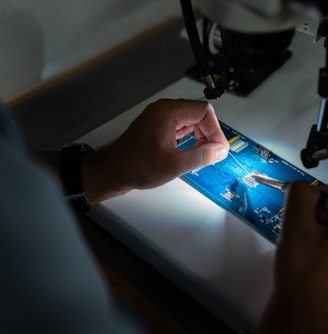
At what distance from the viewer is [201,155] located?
93 cm

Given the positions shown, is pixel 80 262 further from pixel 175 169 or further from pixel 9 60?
pixel 9 60

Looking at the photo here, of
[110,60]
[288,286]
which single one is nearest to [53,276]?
[288,286]

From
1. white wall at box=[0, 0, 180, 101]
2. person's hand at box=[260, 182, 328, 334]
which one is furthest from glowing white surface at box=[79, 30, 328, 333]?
white wall at box=[0, 0, 180, 101]

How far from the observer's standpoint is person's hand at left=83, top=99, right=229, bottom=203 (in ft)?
3.02

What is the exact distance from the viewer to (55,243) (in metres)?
0.45

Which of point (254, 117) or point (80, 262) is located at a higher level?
point (80, 262)

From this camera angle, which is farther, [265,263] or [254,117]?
[254,117]

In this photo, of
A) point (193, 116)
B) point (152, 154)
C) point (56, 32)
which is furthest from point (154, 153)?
point (56, 32)

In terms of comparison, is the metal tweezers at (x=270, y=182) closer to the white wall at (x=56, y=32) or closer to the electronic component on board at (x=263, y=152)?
the electronic component on board at (x=263, y=152)

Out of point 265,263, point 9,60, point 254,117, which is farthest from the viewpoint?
point 9,60

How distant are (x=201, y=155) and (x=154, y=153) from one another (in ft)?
0.27

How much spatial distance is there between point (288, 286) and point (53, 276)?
0.33 meters

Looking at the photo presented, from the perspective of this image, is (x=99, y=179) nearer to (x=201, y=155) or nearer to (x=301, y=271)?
(x=201, y=155)

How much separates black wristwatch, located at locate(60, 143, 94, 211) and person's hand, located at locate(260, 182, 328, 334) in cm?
38
